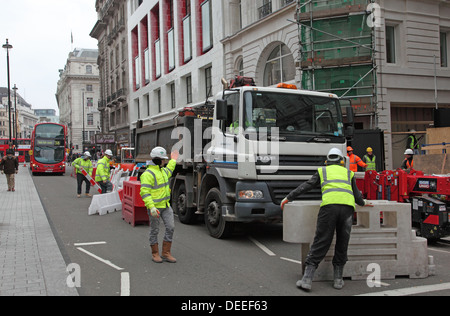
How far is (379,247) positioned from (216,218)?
11.7 feet

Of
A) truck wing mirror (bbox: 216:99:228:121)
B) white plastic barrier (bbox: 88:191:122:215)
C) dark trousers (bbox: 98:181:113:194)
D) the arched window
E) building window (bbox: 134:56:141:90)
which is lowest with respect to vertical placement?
white plastic barrier (bbox: 88:191:122:215)

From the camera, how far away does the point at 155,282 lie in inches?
222

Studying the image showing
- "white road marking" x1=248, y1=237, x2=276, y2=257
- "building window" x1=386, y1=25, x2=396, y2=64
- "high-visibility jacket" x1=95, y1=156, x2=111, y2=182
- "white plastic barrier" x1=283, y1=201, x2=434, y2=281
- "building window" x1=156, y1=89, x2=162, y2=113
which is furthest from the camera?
"building window" x1=156, y1=89, x2=162, y2=113

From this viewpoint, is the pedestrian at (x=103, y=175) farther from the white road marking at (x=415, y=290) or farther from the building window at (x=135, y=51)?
the building window at (x=135, y=51)

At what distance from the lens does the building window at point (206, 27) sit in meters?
27.5

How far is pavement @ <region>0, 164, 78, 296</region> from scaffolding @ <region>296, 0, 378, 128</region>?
12907 mm

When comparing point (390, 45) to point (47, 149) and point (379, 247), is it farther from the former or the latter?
point (47, 149)

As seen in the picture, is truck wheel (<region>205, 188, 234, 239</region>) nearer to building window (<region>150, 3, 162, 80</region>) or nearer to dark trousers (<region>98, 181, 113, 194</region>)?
dark trousers (<region>98, 181, 113, 194</region>)

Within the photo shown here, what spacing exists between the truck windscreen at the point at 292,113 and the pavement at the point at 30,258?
13.0 ft

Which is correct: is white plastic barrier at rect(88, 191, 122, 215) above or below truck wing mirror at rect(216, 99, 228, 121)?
below

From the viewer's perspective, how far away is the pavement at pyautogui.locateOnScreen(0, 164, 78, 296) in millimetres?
5207

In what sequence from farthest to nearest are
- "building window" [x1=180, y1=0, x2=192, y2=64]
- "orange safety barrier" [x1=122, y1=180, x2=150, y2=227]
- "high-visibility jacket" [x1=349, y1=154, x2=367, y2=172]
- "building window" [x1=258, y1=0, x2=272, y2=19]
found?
"building window" [x1=180, y1=0, x2=192, y2=64] → "building window" [x1=258, y1=0, x2=272, y2=19] → "high-visibility jacket" [x1=349, y1=154, x2=367, y2=172] → "orange safety barrier" [x1=122, y1=180, x2=150, y2=227]

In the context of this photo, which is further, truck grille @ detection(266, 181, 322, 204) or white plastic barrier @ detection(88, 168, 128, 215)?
white plastic barrier @ detection(88, 168, 128, 215)

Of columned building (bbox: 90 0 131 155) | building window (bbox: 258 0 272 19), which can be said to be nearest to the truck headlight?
building window (bbox: 258 0 272 19)
